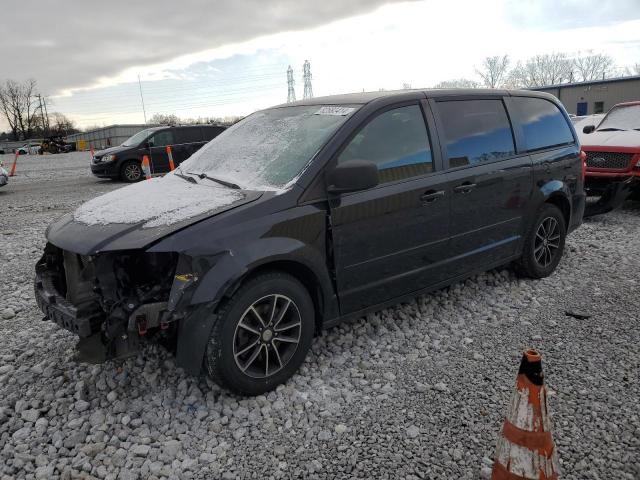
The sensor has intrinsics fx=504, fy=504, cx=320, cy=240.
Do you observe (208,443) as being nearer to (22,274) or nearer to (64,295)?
(64,295)

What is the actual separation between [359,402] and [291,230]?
3.73 ft

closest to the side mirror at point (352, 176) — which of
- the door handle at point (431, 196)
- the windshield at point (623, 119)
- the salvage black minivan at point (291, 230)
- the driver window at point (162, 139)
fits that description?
the salvage black minivan at point (291, 230)

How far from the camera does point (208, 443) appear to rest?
2771 millimetres

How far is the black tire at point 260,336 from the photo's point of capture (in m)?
2.91

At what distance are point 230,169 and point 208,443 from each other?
1896 mm

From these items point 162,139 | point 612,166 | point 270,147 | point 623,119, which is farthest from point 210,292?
point 162,139

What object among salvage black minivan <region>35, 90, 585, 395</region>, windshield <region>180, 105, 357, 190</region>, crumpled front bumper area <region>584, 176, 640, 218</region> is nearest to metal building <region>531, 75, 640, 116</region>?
crumpled front bumper area <region>584, 176, 640, 218</region>

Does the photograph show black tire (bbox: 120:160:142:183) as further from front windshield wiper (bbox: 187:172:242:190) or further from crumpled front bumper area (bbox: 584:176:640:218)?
crumpled front bumper area (bbox: 584:176:640:218)

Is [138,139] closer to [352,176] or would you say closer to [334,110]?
[334,110]

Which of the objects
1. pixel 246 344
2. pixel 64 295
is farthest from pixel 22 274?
pixel 246 344

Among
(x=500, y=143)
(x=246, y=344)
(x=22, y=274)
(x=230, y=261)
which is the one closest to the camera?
(x=230, y=261)

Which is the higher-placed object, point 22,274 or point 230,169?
point 230,169

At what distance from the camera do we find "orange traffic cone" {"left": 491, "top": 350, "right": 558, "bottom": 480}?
1996 mm

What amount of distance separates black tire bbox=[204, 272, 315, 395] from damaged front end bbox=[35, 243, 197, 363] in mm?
278
